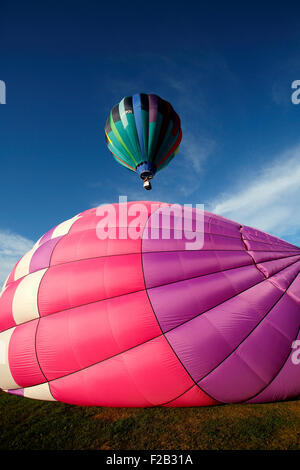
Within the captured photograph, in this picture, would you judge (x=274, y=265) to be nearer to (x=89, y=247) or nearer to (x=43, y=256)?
(x=89, y=247)

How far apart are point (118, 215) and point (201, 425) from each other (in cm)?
356

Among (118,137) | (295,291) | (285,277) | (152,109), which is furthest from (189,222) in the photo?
(152,109)

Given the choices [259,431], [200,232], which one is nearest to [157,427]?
[259,431]

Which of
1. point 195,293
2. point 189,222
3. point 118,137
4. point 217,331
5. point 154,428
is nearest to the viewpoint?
point 154,428

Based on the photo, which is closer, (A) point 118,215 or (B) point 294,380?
(B) point 294,380

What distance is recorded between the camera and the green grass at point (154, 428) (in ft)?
8.52

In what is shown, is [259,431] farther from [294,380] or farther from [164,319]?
[164,319]

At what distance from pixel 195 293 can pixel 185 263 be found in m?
0.54

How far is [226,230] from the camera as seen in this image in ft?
14.8

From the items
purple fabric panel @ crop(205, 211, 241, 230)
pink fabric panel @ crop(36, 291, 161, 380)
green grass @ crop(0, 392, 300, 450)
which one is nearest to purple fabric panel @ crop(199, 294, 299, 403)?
green grass @ crop(0, 392, 300, 450)

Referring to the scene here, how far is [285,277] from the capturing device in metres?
3.90

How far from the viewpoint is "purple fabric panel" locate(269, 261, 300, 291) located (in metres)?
3.81

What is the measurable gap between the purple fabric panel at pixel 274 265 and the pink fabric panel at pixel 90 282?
2.16 meters

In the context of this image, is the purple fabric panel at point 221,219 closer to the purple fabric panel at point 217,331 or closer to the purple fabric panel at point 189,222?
the purple fabric panel at point 189,222
